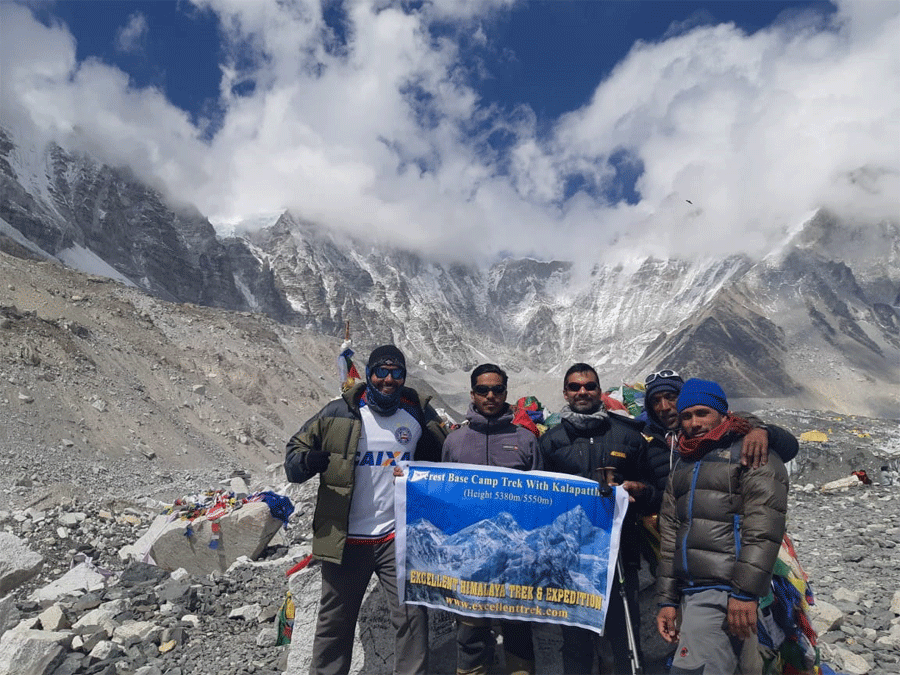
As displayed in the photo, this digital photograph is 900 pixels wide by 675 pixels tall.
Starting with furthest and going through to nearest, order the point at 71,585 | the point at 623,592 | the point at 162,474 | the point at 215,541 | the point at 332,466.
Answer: the point at 162,474, the point at 215,541, the point at 71,585, the point at 332,466, the point at 623,592

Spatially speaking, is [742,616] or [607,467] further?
[607,467]

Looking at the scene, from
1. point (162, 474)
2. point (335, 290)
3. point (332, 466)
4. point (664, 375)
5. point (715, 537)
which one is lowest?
point (715, 537)

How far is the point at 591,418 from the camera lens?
3.85 meters

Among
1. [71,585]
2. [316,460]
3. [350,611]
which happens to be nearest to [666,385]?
[316,460]

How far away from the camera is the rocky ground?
17.0ft

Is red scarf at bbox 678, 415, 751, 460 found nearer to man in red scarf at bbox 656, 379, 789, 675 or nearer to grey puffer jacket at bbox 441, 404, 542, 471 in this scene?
man in red scarf at bbox 656, 379, 789, 675

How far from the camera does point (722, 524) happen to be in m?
3.15

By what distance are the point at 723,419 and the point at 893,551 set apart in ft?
18.1

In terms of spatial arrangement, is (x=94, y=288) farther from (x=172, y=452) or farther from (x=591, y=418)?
(x=591, y=418)

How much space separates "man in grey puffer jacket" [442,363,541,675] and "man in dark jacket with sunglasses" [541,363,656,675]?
0.25 meters

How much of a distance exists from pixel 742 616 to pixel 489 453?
1751mm

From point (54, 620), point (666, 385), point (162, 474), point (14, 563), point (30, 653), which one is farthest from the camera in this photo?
point (162, 474)

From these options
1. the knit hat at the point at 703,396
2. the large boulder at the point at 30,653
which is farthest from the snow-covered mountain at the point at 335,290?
the knit hat at the point at 703,396

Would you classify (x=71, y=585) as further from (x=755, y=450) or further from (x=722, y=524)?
(x=755, y=450)
